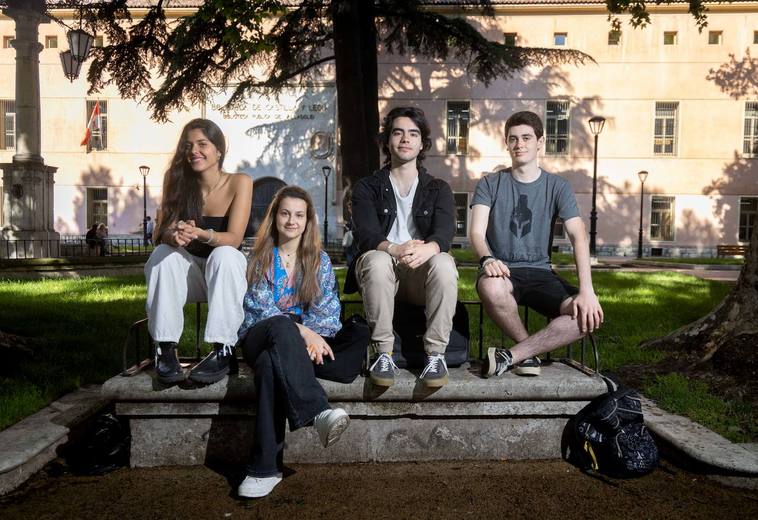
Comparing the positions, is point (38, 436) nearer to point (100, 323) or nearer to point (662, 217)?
point (100, 323)

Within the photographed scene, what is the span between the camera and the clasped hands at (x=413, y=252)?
10.4 ft

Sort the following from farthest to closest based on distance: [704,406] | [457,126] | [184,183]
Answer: [457,126], [704,406], [184,183]

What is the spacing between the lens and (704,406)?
12.6ft

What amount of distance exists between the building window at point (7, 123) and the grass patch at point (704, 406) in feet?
109

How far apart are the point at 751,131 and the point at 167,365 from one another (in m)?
31.5

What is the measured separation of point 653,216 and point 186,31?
24931mm

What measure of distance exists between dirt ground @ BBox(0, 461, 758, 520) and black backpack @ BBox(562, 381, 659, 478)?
82mm

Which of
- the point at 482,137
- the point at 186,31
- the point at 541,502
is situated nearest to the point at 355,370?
the point at 541,502

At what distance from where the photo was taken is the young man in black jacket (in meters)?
3.09

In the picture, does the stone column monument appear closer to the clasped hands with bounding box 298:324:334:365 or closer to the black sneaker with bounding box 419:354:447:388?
the clasped hands with bounding box 298:324:334:365

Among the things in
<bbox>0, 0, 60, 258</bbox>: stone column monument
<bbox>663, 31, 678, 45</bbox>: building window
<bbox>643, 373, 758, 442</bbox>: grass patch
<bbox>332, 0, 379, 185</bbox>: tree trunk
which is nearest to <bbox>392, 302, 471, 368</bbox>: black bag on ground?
<bbox>643, 373, 758, 442</bbox>: grass patch

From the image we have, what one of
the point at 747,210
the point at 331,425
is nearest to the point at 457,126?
the point at 747,210

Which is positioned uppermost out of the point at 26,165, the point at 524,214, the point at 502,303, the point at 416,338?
the point at 26,165

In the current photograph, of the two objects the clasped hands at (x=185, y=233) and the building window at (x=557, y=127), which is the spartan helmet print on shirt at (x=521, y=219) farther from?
the building window at (x=557, y=127)
